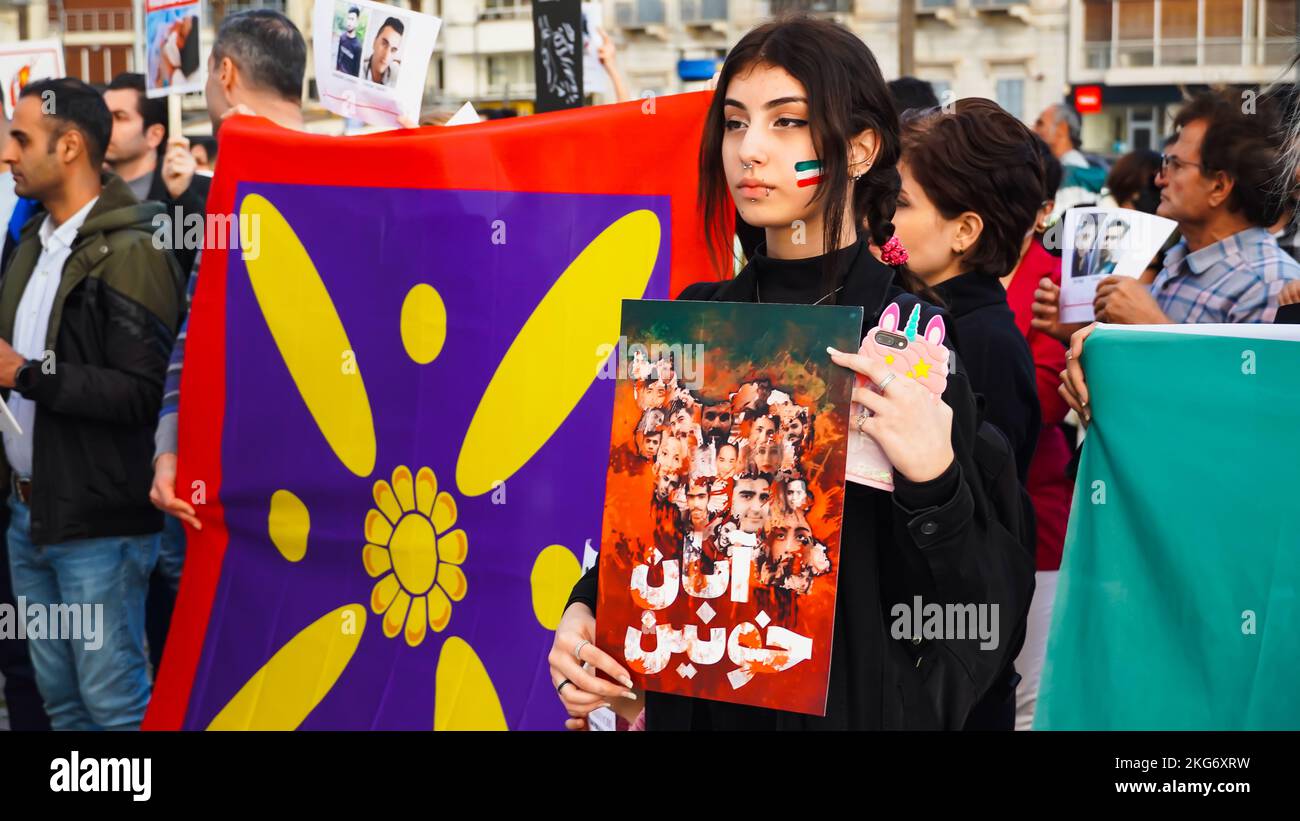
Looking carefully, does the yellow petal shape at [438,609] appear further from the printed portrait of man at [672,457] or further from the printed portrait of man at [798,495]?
the printed portrait of man at [798,495]

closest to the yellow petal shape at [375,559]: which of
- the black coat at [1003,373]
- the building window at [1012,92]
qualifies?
the black coat at [1003,373]

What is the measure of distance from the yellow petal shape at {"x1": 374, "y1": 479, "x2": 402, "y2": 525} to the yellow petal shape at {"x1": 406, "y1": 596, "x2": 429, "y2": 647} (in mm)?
214

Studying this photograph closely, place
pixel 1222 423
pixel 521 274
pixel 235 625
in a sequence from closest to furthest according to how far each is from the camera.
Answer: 1. pixel 1222 423
2. pixel 521 274
3. pixel 235 625

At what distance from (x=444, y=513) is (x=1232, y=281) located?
80.9 inches

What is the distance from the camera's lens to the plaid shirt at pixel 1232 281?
12.1ft

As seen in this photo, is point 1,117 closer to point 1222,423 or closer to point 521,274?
point 521,274

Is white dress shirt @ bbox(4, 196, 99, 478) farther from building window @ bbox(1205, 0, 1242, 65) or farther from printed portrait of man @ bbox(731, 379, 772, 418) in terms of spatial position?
building window @ bbox(1205, 0, 1242, 65)

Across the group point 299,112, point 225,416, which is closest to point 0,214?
point 299,112

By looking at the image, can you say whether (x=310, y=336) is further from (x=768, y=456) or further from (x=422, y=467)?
(x=768, y=456)

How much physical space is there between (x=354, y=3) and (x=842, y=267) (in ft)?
7.88

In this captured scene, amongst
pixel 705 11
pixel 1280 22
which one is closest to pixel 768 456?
pixel 1280 22

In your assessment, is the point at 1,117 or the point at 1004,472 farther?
the point at 1,117

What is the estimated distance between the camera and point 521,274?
11.3 feet

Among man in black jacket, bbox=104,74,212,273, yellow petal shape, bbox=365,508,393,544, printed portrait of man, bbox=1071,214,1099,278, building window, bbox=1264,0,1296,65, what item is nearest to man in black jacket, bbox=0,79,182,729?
yellow petal shape, bbox=365,508,393,544
